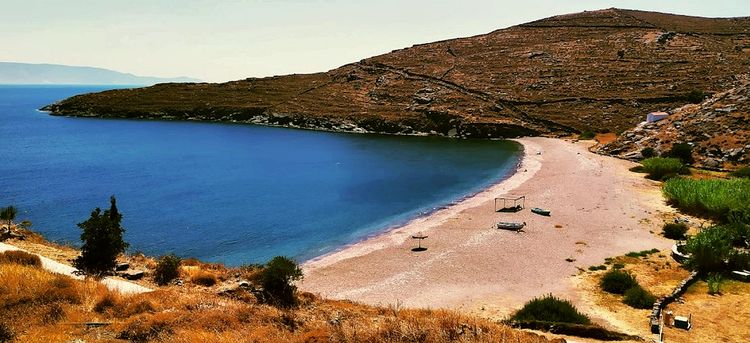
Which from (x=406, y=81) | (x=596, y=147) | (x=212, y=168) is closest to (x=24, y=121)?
(x=212, y=168)

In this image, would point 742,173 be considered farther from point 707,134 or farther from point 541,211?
point 541,211

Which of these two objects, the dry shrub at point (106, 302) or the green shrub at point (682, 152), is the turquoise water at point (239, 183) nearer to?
the dry shrub at point (106, 302)

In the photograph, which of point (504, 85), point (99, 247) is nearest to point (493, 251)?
point (99, 247)

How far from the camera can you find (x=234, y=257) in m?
36.7

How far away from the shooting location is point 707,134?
7300cm

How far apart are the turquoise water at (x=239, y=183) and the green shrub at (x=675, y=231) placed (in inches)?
883

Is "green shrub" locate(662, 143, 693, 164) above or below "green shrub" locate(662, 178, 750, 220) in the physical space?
above

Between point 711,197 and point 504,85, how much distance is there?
98403 mm

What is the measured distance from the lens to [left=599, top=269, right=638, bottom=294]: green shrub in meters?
26.1

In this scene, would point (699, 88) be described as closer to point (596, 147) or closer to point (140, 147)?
point (596, 147)

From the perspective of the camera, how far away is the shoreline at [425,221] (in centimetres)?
3678

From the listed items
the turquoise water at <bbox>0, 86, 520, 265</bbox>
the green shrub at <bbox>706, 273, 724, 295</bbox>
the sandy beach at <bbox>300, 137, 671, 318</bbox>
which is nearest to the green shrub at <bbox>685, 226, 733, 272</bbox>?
the green shrub at <bbox>706, 273, 724, 295</bbox>

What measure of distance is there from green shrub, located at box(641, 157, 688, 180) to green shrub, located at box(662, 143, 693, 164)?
539 centimetres

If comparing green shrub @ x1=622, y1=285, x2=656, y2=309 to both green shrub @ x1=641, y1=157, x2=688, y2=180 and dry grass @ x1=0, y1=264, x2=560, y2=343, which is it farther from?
green shrub @ x1=641, y1=157, x2=688, y2=180
